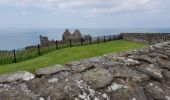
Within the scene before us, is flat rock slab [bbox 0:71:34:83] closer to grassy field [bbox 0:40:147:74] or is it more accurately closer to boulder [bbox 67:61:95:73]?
boulder [bbox 67:61:95:73]

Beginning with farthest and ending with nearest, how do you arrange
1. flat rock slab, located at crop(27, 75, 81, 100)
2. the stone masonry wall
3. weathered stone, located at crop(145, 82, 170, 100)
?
1. the stone masonry wall
2. weathered stone, located at crop(145, 82, 170, 100)
3. flat rock slab, located at crop(27, 75, 81, 100)

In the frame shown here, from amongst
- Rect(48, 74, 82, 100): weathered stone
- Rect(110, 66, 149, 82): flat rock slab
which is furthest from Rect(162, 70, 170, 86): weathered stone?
Rect(48, 74, 82, 100): weathered stone

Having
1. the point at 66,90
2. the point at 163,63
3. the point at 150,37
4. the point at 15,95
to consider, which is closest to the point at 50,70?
the point at 66,90

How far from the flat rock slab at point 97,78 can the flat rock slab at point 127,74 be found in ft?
0.40

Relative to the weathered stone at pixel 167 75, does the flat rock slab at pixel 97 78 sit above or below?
above

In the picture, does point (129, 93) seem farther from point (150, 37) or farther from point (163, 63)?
point (150, 37)

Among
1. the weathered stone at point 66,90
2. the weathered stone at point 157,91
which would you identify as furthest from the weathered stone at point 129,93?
the weathered stone at point 66,90

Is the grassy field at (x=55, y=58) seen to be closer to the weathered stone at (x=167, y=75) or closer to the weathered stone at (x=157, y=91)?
the weathered stone at (x=167, y=75)

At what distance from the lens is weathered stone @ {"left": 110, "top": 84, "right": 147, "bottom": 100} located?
3846 millimetres

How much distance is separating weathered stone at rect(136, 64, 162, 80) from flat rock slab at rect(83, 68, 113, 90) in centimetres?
72

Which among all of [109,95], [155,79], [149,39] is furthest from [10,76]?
[149,39]

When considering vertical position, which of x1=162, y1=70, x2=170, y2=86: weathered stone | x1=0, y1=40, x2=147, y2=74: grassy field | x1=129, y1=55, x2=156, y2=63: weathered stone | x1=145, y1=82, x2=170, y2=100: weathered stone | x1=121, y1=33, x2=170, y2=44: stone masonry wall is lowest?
x1=0, y1=40, x2=147, y2=74: grassy field

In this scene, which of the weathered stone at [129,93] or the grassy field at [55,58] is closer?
the weathered stone at [129,93]

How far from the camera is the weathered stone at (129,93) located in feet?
12.6
